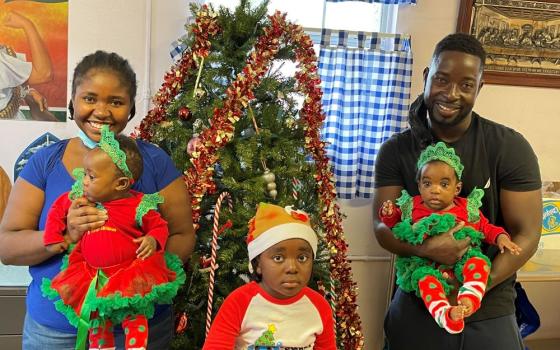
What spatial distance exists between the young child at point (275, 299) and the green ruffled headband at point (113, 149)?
0.44m

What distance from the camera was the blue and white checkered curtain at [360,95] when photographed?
2609mm

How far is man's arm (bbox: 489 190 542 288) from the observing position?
1.62 metres

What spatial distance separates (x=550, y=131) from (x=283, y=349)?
2428 mm

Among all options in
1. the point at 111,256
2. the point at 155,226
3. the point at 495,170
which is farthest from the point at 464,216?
the point at 111,256

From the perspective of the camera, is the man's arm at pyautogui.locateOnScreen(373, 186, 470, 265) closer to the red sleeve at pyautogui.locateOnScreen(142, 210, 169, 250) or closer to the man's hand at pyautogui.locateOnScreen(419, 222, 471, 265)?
the man's hand at pyautogui.locateOnScreen(419, 222, 471, 265)

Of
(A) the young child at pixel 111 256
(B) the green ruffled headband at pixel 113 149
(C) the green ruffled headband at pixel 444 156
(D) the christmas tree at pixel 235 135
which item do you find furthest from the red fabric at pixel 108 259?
(C) the green ruffled headband at pixel 444 156

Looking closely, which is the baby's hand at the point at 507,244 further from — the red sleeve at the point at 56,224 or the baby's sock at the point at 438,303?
the red sleeve at the point at 56,224

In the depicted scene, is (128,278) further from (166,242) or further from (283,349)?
(283,349)

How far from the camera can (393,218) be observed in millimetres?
Answer: 1736

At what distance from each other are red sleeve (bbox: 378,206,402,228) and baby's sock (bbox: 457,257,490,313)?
0.29 metres

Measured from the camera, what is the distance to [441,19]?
2744 millimetres

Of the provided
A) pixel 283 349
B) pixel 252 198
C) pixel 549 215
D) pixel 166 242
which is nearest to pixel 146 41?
pixel 252 198

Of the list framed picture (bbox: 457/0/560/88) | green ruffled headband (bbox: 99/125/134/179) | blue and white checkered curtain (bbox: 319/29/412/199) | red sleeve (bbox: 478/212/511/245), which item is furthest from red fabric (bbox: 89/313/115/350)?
framed picture (bbox: 457/0/560/88)

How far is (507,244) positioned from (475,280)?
0.15 m
